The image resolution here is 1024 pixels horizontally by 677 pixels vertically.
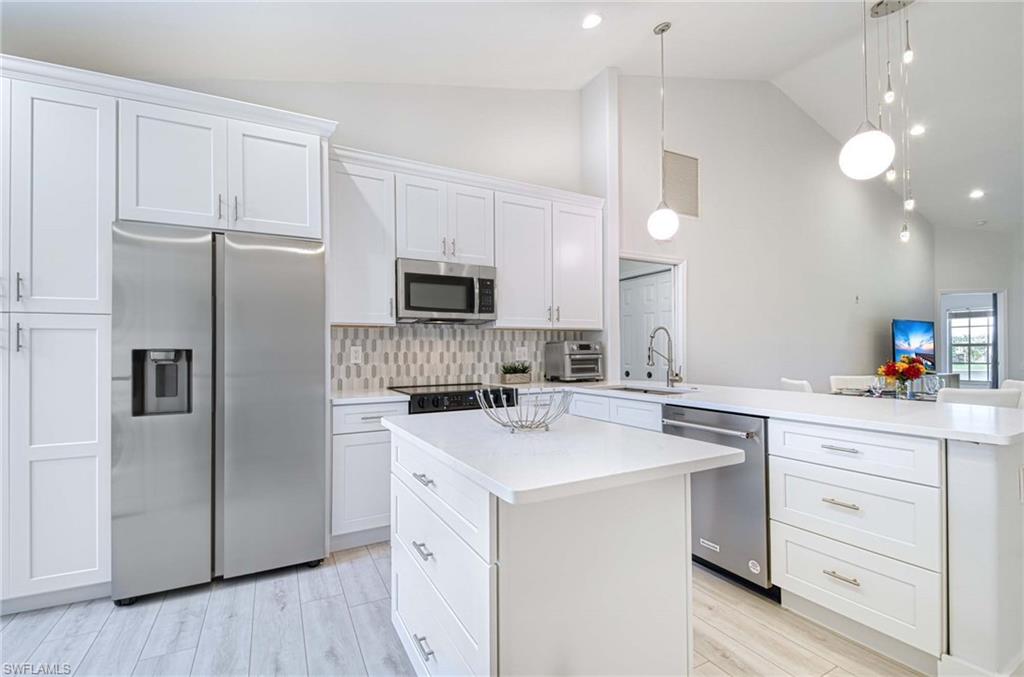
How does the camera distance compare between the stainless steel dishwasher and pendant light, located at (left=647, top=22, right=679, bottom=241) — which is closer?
the stainless steel dishwasher

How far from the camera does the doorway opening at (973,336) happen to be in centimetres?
731

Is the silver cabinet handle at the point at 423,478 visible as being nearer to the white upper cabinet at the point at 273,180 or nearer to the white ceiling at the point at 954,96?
the white upper cabinet at the point at 273,180

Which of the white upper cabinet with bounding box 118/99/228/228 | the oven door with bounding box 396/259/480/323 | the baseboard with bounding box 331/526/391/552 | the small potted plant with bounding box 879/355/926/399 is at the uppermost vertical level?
the white upper cabinet with bounding box 118/99/228/228

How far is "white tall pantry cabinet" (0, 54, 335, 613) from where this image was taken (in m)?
2.01

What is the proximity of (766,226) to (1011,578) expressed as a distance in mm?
4415

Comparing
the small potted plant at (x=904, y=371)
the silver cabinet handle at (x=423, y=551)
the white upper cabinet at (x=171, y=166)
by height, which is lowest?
the silver cabinet handle at (x=423, y=551)

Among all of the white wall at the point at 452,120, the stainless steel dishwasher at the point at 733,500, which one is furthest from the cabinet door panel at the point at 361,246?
the stainless steel dishwasher at the point at 733,500

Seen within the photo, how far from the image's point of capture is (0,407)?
1978 millimetres

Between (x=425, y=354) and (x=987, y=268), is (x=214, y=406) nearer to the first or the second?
(x=425, y=354)

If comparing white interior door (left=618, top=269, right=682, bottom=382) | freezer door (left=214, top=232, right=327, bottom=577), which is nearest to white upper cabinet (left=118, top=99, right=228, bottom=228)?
freezer door (left=214, top=232, right=327, bottom=577)

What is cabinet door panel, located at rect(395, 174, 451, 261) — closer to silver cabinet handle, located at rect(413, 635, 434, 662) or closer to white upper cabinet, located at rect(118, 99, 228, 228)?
white upper cabinet, located at rect(118, 99, 228, 228)

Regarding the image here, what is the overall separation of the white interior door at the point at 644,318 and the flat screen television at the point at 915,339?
3863 mm

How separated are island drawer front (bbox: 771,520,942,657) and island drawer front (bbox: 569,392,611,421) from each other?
4.04 feet

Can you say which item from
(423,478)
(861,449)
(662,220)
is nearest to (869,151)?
(662,220)
